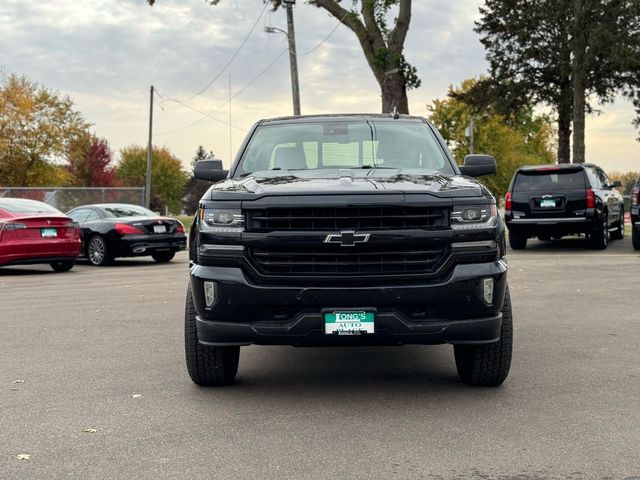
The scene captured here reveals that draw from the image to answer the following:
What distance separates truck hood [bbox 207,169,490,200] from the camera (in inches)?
227

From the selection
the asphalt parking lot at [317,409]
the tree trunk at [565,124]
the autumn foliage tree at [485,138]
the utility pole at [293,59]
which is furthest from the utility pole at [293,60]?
the autumn foliage tree at [485,138]

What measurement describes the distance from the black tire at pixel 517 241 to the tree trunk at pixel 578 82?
13.4m

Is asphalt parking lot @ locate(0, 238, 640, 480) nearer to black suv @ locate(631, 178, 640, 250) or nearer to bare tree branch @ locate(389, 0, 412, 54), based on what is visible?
black suv @ locate(631, 178, 640, 250)

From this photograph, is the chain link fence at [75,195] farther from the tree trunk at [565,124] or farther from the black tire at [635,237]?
the black tire at [635,237]

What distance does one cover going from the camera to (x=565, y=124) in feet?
132

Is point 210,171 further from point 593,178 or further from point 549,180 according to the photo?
point 593,178

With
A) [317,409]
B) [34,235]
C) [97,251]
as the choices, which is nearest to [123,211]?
[97,251]

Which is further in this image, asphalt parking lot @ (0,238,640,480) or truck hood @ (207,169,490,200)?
truck hood @ (207,169,490,200)

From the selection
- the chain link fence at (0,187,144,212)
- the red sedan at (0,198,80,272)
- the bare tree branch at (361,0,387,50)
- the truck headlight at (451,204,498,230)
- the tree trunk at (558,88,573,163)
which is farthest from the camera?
the tree trunk at (558,88,573,163)

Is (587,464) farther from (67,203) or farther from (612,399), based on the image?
(67,203)

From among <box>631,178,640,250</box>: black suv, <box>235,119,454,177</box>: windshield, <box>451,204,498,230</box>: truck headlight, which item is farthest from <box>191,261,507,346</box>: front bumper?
<box>631,178,640,250</box>: black suv

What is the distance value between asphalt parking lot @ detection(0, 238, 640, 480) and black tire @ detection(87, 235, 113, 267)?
9.06m

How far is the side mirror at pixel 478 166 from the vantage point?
740 centimetres

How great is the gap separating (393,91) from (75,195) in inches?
481
